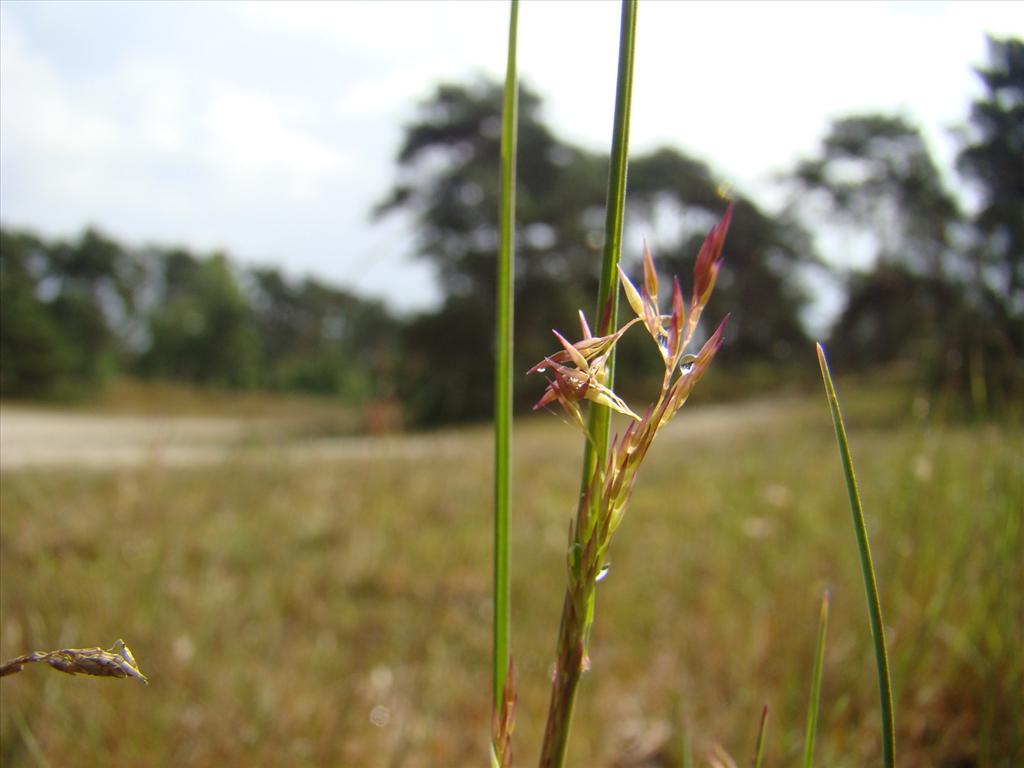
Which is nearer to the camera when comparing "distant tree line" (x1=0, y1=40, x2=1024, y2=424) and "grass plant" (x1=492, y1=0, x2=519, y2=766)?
"grass plant" (x1=492, y1=0, x2=519, y2=766)

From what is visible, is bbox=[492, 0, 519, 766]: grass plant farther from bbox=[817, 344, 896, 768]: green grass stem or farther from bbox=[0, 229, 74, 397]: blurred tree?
bbox=[0, 229, 74, 397]: blurred tree

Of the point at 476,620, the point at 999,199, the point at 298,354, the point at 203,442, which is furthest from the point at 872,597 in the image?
the point at 203,442

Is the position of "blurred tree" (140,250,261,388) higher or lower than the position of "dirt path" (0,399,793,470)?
higher

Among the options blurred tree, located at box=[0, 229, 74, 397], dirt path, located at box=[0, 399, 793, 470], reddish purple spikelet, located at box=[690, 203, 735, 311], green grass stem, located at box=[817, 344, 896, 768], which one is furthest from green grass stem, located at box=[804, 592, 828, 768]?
dirt path, located at box=[0, 399, 793, 470]

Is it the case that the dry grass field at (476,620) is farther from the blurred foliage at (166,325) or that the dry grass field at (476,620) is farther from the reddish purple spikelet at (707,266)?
the reddish purple spikelet at (707,266)

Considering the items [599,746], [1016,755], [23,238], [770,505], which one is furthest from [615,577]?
[23,238]

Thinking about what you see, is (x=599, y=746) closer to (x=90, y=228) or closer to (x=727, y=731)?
(x=727, y=731)

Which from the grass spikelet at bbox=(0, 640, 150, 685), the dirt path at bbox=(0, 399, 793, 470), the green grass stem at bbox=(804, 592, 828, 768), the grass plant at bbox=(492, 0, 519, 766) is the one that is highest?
the grass plant at bbox=(492, 0, 519, 766)
